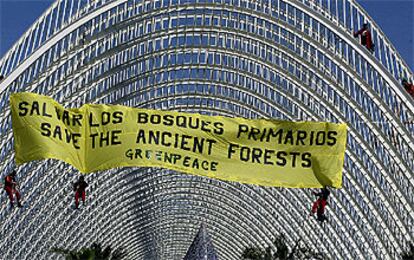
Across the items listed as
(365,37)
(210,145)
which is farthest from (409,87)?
(210,145)

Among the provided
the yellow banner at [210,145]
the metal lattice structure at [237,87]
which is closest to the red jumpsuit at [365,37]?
the metal lattice structure at [237,87]

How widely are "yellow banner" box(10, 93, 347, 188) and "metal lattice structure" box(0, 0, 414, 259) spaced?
14.0 m

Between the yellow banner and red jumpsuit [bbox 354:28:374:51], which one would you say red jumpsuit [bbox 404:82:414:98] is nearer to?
red jumpsuit [bbox 354:28:374:51]

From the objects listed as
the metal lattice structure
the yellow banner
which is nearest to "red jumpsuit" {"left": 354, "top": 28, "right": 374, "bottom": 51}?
the metal lattice structure

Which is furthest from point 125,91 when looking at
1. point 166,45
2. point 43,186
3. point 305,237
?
point 305,237

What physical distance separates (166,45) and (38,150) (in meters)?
27.6

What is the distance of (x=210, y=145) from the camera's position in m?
18.8

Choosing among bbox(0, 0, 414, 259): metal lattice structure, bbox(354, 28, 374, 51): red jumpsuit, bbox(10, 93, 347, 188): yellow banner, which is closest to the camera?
bbox(10, 93, 347, 188): yellow banner

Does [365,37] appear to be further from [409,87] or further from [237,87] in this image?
[237,87]

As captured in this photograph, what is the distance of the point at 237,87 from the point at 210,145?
32835 millimetres

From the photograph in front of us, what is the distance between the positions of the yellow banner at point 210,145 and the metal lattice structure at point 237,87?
1403 centimetres

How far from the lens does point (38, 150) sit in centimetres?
1830

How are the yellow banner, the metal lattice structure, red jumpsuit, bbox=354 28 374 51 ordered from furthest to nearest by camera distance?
the metal lattice structure, red jumpsuit, bbox=354 28 374 51, the yellow banner

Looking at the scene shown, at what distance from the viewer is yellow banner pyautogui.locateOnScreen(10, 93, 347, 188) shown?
1856 centimetres
